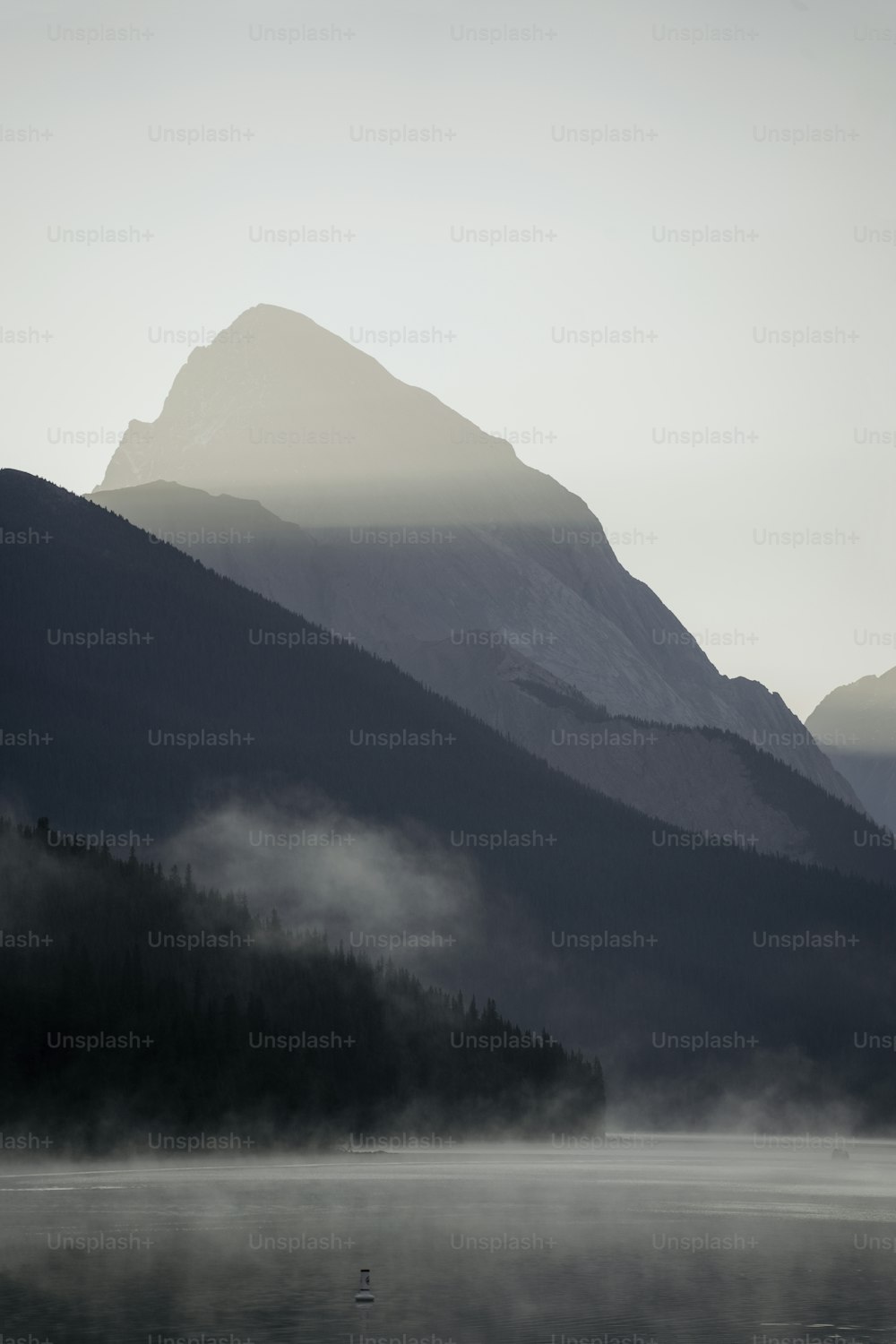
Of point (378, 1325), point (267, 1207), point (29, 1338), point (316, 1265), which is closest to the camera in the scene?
point (29, 1338)

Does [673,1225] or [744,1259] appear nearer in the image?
[744,1259]

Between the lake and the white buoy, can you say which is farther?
the white buoy

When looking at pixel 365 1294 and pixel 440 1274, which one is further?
pixel 440 1274

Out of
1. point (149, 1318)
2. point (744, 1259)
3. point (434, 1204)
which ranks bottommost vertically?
point (434, 1204)

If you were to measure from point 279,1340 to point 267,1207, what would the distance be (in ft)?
287

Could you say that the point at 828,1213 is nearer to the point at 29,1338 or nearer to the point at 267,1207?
the point at 267,1207

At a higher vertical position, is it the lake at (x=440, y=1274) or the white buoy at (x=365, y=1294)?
the white buoy at (x=365, y=1294)

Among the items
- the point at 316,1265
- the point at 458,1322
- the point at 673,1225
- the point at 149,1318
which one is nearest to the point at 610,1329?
the point at 458,1322

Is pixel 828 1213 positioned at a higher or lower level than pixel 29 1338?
lower

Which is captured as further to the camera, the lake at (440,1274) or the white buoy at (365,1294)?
the white buoy at (365,1294)

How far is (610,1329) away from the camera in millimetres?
100562

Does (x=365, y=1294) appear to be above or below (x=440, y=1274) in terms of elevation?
above

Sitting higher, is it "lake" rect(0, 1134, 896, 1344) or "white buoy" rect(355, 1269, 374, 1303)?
"white buoy" rect(355, 1269, 374, 1303)

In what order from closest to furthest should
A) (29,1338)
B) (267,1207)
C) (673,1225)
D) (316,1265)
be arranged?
(29,1338)
(316,1265)
(673,1225)
(267,1207)
